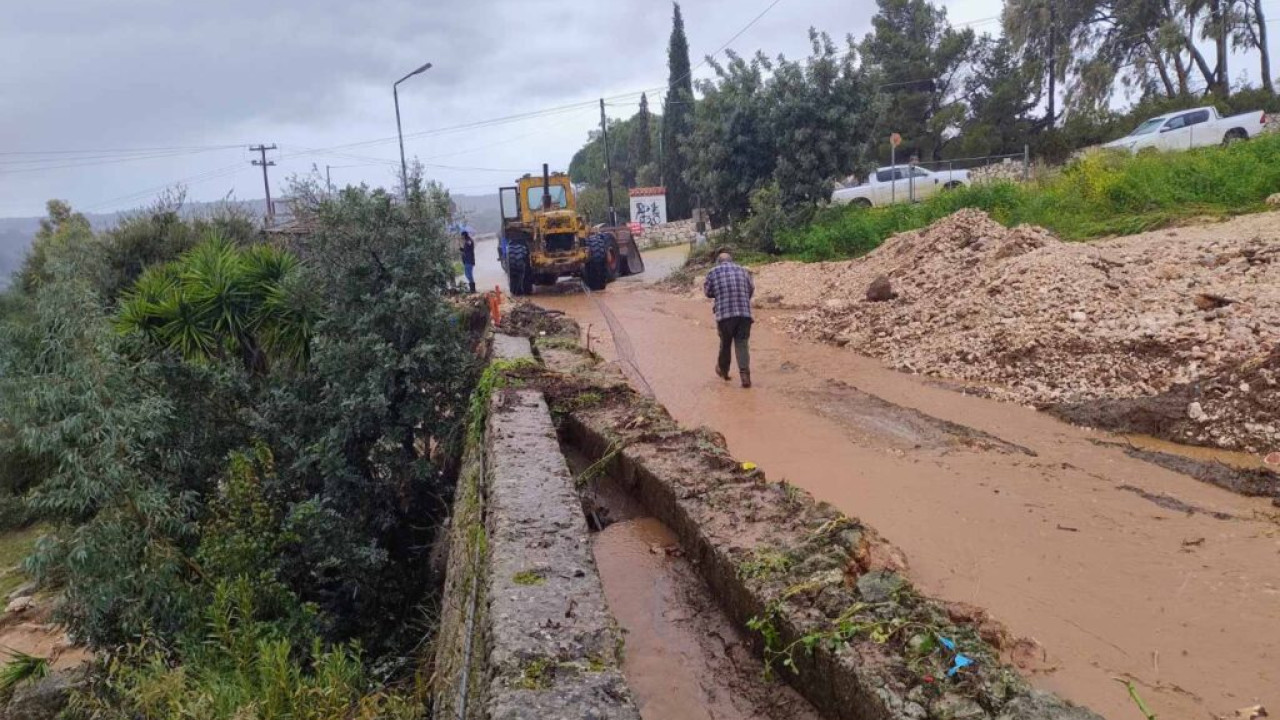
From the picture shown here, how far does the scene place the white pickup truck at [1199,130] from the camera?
21.2 meters

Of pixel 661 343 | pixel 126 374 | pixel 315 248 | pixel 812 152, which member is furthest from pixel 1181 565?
pixel 812 152

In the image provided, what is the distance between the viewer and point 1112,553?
5195 mm

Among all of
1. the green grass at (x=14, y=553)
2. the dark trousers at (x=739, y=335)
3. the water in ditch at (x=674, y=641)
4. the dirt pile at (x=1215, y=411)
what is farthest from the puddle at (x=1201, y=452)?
the green grass at (x=14, y=553)

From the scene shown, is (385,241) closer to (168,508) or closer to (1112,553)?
(168,508)

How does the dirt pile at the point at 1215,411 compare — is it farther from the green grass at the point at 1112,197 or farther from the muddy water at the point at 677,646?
the green grass at the point at 1112,197

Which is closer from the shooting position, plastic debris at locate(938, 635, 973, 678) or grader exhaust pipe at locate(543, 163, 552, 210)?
plastic debris at locate(938, 635, 973, 678)

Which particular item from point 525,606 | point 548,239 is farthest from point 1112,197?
point 525,606

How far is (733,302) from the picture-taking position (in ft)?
33.0

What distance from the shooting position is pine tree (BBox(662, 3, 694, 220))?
143ft

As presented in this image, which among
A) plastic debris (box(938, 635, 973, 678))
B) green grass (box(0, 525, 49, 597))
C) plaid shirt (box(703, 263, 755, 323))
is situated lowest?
green grass (box(0, 525, 49, 597))

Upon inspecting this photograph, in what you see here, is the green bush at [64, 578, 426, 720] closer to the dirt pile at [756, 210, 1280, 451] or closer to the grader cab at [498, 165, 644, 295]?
the dirt pile at [756, 210, 1280, 451]

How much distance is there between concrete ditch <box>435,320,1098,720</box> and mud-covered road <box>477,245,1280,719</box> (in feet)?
1.75

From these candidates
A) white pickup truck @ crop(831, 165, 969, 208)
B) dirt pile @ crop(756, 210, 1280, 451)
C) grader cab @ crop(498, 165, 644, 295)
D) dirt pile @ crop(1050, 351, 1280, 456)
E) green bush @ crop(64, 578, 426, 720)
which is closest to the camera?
green bush @ crop(64, 578, 426, 720)

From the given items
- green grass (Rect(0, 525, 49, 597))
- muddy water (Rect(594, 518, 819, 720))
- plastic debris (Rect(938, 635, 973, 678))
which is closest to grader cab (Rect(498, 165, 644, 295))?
green grass (Rect(0, 525, 49, 597))
